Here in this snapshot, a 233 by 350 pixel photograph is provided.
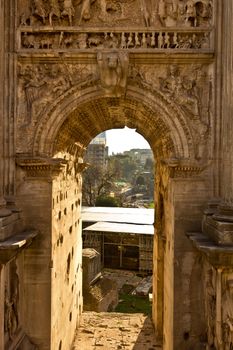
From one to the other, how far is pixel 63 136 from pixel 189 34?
3523 mm

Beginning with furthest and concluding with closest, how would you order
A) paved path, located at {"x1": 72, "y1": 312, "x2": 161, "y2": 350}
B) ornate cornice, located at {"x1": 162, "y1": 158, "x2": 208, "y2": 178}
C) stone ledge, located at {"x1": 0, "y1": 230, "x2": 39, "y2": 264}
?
paved path, located at {"x1": 72, "y1": 312, "x2": 161, "y2": 350}
ornate cornice, located at {"x1": 162, "y1": 158, "x2": 208, "y2": 178}
stone ledge, located at {"x1": 0, "y1": 230, "x2": 39, "y2": 264}

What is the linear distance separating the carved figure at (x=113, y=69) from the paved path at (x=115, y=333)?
7.10 metres

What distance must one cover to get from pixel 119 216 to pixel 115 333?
A: 15657 mm

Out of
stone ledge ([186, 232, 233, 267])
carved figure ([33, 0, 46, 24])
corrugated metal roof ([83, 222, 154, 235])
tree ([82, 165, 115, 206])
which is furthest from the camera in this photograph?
tree ([82, 165, 115, 206])

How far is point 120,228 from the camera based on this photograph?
2236cm

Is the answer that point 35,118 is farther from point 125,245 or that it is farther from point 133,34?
point 125,245

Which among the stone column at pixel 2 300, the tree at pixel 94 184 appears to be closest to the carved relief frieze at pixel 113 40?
the stone column at pixel 2 300

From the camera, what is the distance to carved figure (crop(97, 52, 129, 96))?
7.56m

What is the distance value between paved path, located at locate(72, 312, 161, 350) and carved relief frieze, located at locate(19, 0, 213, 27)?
329 inches

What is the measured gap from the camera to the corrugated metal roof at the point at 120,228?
70.3ft

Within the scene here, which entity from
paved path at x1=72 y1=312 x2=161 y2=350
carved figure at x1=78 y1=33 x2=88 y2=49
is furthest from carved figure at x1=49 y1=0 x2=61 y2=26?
paved path at x1=72 y1=312 x2=161 y2=350

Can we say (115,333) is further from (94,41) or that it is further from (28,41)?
(28,41)

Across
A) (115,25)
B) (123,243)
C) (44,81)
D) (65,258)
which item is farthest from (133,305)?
(115,25)

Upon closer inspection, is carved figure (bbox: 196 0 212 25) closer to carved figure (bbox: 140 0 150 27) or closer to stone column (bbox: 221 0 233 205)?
stone column (bbox: 221 0 233 205)
